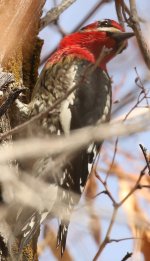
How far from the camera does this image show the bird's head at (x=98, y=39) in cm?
374

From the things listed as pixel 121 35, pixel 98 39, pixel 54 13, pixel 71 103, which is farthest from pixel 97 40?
pixel 71 103

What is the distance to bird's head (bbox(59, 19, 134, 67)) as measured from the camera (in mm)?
3744

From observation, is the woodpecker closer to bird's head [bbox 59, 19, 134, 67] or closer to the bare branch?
bird's head [bbox 59, 19, 134, 67]

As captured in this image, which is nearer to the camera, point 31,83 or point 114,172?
point 31,83

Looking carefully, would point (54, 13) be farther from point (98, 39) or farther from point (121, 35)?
point (121, 35)

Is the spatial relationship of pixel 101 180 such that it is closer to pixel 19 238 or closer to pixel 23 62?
pixel 19 238

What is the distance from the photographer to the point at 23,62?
3508 millimetres

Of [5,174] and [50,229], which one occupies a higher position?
[5,174]

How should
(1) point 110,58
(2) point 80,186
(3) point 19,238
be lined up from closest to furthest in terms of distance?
(3) point 19,238 → (2) point 80,186 → (1) point 110,58

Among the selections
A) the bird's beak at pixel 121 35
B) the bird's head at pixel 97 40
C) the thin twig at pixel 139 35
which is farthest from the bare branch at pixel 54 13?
the thin twig at pixel 139 35

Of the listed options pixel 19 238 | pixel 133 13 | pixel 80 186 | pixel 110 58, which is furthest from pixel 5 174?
pixel 110 58

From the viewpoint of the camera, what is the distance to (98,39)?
3848mm

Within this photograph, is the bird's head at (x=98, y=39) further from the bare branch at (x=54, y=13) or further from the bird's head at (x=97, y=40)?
the bare branch at (x=54, y=13)

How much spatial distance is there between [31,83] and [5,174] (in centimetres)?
199
